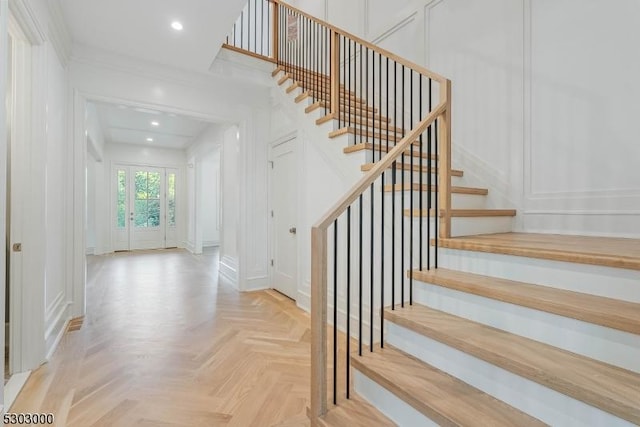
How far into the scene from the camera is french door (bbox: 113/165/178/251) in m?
8.11

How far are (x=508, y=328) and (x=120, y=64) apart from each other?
440cm

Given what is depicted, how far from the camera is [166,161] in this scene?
341 inches

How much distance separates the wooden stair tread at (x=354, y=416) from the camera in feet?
4.75

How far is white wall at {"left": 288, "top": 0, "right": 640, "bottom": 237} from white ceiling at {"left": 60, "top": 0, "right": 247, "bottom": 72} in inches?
88.0

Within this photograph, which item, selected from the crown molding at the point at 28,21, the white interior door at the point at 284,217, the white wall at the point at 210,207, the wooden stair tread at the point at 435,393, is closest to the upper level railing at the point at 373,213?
the wooden stair tread at the point at 435,393

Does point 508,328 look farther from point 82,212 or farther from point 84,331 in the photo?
point 82,212

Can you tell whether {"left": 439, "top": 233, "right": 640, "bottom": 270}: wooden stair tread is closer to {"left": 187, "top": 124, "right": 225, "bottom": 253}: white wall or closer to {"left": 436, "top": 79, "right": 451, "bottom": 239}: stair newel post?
{"left": 436, "top": 79, "right": 451, "bottom": 239}: stair newel post

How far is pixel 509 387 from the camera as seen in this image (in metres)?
1.29

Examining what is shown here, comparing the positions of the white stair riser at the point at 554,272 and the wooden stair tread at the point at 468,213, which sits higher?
the wooden stair tread at the point at 468,213

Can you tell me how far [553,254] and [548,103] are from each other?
1.59 m

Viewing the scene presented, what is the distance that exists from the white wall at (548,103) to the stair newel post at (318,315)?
214 cm

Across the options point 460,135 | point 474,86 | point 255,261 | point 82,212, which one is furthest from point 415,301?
point 82,212

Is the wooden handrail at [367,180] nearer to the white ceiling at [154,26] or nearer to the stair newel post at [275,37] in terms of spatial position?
the white ceiling at [154,26]

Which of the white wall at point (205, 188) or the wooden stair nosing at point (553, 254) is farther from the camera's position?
the white wall at point (205, 188)
